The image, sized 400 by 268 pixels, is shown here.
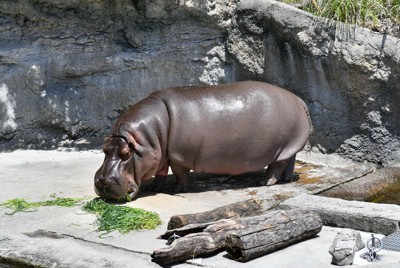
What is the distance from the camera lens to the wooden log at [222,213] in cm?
602

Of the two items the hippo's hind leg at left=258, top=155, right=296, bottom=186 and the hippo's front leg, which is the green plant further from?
the hippo's front leg

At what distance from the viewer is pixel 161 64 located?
9.78 meters

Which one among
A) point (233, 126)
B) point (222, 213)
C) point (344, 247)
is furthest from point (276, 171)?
point (344, 247)

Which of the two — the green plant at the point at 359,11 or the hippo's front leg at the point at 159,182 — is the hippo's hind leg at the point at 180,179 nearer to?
the hippo's front leg at the point at 159,182

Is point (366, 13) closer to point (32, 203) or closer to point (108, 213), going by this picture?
point (108, 213)

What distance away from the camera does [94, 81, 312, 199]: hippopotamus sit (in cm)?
715

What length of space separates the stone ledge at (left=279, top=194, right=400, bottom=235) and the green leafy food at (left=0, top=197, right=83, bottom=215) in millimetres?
1883

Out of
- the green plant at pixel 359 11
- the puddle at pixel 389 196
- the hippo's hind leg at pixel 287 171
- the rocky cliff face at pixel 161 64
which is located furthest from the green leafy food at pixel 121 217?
the green plant at pixel 359 11

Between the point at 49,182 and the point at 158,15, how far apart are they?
2763 mm

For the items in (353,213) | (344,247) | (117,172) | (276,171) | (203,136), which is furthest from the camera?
(276,171)

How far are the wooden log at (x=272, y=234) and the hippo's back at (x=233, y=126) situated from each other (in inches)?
67.4

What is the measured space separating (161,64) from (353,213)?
4171 mm

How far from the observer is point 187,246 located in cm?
547

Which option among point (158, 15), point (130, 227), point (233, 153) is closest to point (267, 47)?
point (158, 15)
